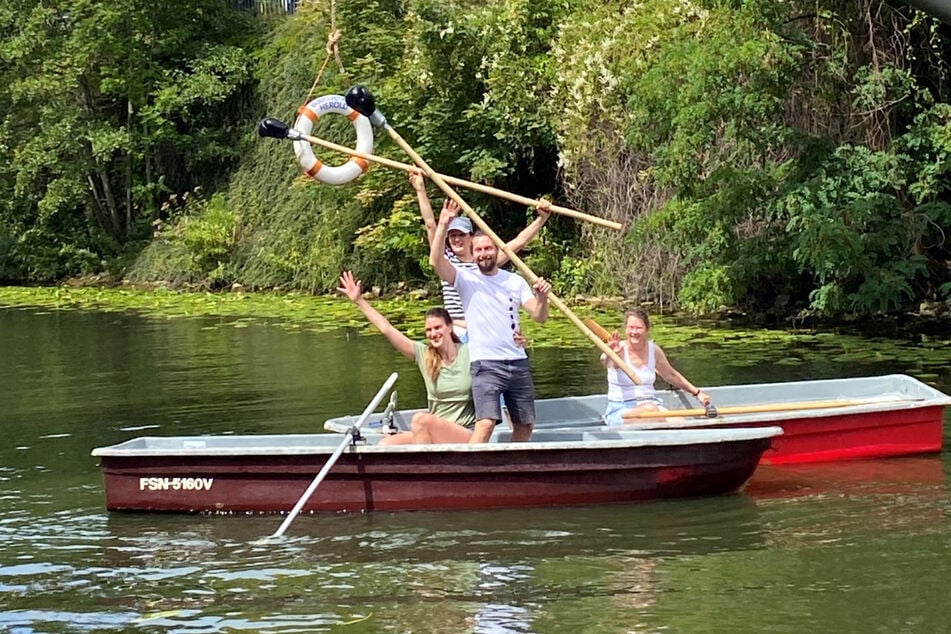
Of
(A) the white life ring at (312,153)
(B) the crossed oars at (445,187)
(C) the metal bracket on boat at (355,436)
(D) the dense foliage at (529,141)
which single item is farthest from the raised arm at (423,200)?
(D) the dense foliage at (529,141)

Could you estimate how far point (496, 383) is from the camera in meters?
9.02

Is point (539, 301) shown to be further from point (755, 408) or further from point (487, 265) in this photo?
point (755, 408)

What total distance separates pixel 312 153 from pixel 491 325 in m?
2.39

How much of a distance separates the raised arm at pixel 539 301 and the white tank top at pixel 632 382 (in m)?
1.64

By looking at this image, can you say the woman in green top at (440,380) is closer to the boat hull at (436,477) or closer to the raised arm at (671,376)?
the boat hull at (436,477)

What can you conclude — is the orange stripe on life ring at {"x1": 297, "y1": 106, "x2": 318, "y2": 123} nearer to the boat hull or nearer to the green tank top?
the green tank top

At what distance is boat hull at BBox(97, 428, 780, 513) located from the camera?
9.05 m

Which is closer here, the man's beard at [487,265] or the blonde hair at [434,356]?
the man's beard at [487,265]

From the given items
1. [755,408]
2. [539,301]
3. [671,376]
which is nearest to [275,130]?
[539,301]

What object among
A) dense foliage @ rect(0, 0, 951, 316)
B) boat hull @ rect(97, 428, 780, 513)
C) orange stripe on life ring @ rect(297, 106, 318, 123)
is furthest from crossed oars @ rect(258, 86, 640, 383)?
dense foliage @ rect(0, 0, 951, 316)

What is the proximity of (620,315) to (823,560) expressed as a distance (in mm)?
11714

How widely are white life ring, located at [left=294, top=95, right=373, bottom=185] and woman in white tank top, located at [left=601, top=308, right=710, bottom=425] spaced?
2210mm

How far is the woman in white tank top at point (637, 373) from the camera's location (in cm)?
1031

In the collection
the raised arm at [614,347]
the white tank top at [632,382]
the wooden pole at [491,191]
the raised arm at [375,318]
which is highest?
the wooden pole at [491,191]
